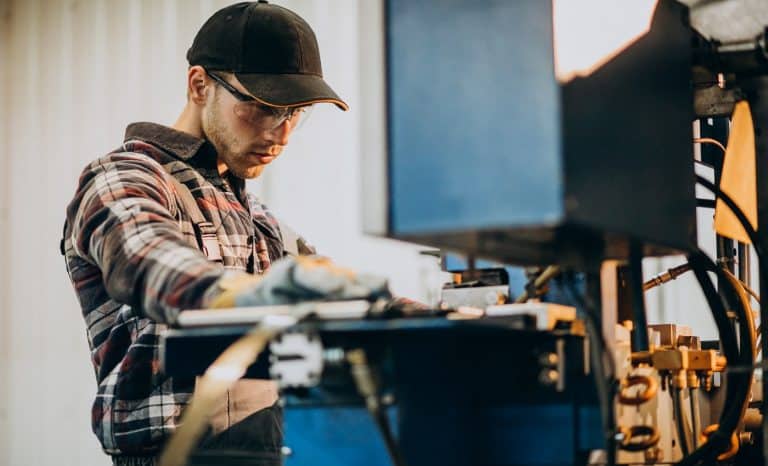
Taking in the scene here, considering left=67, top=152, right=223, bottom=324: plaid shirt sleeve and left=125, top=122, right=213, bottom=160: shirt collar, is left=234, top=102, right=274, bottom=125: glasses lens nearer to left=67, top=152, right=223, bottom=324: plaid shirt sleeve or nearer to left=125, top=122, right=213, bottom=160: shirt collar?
left=125, top=122, right=213, bottom=160: shirt collar

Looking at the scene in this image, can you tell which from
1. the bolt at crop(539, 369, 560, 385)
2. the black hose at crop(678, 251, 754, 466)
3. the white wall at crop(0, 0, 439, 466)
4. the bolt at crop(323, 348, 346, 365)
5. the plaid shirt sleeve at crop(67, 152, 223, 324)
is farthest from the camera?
the white wall at crop(0, 0, 439, 466)

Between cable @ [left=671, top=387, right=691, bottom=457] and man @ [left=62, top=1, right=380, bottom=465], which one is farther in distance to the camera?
cable @ [left=671, top=387, right=691, bottom=457]

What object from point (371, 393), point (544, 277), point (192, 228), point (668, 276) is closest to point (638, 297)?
point (544, 277)

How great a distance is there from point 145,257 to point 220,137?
2.42ft

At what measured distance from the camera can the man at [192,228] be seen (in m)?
1.38

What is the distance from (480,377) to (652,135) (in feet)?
1.16

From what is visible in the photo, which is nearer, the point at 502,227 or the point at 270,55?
the point at 502,227

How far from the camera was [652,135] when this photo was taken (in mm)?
1279

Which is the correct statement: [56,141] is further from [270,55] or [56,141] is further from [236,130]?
[270,55]

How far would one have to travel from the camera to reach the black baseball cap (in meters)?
1.94

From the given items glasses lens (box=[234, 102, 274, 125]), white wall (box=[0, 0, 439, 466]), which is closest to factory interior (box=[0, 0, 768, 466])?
glasses lens (box=[234, 102, 274, 125])

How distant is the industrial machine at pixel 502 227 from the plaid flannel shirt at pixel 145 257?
0.12 metres

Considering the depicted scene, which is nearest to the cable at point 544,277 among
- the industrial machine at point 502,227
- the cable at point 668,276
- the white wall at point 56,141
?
the industrial machine at point 502,227

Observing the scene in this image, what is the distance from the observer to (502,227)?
3.48ft
